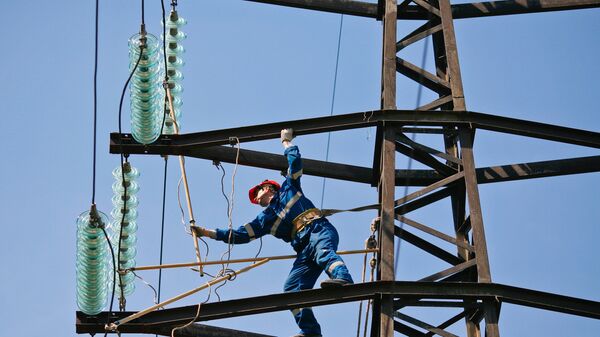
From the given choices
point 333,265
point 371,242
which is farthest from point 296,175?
point 333,265

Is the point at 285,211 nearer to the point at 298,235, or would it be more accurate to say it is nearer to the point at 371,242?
the point at 298,235

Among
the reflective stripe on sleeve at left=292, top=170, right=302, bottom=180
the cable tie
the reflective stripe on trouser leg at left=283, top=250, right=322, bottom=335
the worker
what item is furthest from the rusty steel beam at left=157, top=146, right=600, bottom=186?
the cable tie

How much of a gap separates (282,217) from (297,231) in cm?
27

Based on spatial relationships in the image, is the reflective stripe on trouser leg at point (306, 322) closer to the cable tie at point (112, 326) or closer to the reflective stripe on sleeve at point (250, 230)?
the reflective stripe on sleeve at point (250, 230)

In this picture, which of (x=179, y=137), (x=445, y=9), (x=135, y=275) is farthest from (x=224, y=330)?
(x=445, y=9)

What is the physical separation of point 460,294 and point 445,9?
4.29 m

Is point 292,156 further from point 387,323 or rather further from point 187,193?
point 387,323

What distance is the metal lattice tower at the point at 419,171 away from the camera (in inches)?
731

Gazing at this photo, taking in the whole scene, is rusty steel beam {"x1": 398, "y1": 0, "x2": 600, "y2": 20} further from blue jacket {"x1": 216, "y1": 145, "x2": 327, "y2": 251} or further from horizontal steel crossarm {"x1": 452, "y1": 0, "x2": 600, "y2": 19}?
blue jacket {"x1": 216, "y1": 145, "x2": 327, "y2": 251}

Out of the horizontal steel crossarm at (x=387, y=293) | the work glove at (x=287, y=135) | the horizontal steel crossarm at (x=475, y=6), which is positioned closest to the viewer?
the horizontal steel crossarm at (x=387, y=293)

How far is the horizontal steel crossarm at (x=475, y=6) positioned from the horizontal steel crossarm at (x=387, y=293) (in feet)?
15.7

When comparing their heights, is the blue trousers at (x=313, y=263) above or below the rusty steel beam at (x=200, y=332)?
above

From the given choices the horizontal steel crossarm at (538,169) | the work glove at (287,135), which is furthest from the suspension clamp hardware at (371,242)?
the horizontal steel crossarm at (538,169)

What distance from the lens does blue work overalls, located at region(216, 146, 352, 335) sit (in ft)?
64.1
